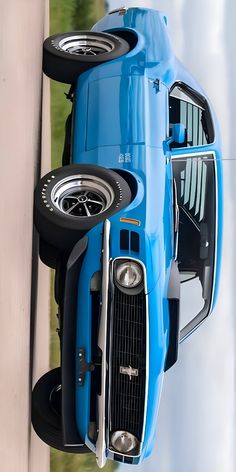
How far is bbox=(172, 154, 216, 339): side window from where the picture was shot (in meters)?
5.84

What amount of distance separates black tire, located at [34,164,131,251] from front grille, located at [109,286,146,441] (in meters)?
0.55

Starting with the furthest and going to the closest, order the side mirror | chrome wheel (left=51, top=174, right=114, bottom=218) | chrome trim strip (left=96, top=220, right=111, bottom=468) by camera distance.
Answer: the side mirror
chrome wheel (left=51, top=174, right=114, bottom=218)
chrome trim strip (left=96, top=220, right=111, bottom=468)

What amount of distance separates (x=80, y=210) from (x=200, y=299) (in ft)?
4.56

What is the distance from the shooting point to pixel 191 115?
20.9 ft

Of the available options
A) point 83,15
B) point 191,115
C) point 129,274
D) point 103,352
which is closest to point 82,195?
point 129,274

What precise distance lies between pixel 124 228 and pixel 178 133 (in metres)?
1.29

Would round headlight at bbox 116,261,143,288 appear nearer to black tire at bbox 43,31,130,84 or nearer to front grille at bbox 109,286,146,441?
front grille at bbox 109,286,146,441

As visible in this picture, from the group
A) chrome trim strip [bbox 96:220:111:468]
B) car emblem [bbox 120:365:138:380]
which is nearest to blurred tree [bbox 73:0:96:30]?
chrome trim strip [bbox 96:220:111:468]

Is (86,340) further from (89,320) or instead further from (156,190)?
(156,190)

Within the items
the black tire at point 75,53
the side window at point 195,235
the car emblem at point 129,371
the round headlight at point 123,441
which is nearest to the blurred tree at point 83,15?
the black tire at point 75,53

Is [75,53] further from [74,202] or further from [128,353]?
[128,353]

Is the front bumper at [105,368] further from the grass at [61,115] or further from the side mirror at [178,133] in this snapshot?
the grass at [61,115]

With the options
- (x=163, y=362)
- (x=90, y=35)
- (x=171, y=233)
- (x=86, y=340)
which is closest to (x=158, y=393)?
(x=163, y=362)

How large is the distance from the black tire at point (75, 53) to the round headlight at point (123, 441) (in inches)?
118
